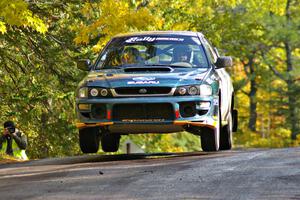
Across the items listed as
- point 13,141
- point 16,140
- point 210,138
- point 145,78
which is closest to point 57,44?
point 13,141

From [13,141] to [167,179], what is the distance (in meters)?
7.74

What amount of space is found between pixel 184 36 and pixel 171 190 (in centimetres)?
597

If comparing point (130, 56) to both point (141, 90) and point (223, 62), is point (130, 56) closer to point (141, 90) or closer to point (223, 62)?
point (141, 90)

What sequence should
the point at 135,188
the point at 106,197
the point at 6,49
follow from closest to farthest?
the point at 106,197, the point at 135,188, the point at 6,49

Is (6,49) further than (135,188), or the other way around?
(6,49)

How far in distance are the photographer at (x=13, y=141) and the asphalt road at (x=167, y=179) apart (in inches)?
149

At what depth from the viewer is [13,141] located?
1650 cm

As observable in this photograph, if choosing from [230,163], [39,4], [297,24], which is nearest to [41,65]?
[39,4]

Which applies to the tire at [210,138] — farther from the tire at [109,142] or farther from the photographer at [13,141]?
the photographer at [13,141]

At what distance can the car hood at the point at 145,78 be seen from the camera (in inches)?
485

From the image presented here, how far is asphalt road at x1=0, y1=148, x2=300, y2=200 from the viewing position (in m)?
8.15

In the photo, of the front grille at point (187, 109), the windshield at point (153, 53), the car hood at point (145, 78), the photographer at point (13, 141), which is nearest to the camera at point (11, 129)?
the photographer at point (13, 141)

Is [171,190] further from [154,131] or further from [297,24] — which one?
[297,24]

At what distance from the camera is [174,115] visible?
12.3 meters
